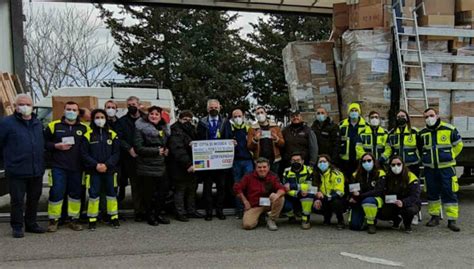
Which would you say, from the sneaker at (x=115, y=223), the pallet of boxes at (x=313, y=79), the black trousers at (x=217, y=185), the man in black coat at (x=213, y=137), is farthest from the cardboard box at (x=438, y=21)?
the sneaker at (x=115, y=223)

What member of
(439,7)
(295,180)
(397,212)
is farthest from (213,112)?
(439,7)

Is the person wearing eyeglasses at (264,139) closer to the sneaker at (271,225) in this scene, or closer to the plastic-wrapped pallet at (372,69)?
the sneaker at (271,225)

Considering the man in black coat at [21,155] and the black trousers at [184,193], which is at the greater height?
the man in black coat at [21,155]

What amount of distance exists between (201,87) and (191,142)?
55.9ft

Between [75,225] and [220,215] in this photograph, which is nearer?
[75,225]

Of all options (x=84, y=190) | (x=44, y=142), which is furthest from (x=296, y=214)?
(x=44, y=142)

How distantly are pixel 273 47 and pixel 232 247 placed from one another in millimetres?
20158

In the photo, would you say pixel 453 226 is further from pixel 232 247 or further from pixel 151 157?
pixel 151 157

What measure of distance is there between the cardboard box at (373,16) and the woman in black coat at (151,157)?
11.7ft

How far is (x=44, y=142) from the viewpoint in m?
6.71

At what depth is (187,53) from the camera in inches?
968

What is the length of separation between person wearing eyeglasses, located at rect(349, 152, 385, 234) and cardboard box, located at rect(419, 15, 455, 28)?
2.57m

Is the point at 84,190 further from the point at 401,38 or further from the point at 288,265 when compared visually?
the point at 401,38

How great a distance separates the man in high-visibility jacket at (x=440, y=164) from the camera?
7012 mm
